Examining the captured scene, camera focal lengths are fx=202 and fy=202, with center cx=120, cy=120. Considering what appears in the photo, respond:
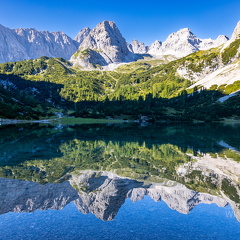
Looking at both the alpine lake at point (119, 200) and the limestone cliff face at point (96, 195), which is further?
the limestone cliff face at point (96, 195)

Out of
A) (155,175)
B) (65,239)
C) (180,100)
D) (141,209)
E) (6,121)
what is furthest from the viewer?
(180,100)

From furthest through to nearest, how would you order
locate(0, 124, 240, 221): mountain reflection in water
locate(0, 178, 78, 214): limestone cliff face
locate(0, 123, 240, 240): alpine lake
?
locate(0, 124, 240, 221): mountain reflection in water
locate(0, 178, 78, 214): limestone cliff face
locate(0, 123, 240, 240): alpine lake

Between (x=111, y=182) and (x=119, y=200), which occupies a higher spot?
(x=119, y=200)

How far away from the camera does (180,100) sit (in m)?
194

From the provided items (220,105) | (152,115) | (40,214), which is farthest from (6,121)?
A: (220,105)

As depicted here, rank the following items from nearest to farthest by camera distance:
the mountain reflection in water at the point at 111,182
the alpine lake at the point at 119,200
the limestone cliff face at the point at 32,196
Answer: the alpine lake at the point at 119,200
the limestone cliff face at the point at 32,196
the mountain reflection in water at the point at 111,182

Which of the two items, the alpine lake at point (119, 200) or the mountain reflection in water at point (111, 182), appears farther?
the mountain reflection in water at point (111, 182)

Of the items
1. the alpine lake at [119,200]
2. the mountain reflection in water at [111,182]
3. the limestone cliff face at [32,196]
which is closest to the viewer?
the alpine lake at [119,200]

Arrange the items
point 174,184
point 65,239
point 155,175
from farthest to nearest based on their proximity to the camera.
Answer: point 155,175
point 174,184
point 65,239

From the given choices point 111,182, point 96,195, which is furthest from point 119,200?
point 111,182

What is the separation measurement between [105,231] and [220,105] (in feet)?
542

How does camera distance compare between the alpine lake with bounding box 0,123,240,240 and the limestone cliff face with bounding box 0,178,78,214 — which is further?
the limestone cliff face with bounding box 0,178,78,214

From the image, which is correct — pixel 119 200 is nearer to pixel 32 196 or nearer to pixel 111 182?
pixel 111 182

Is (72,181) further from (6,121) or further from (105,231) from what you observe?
(6,121)
